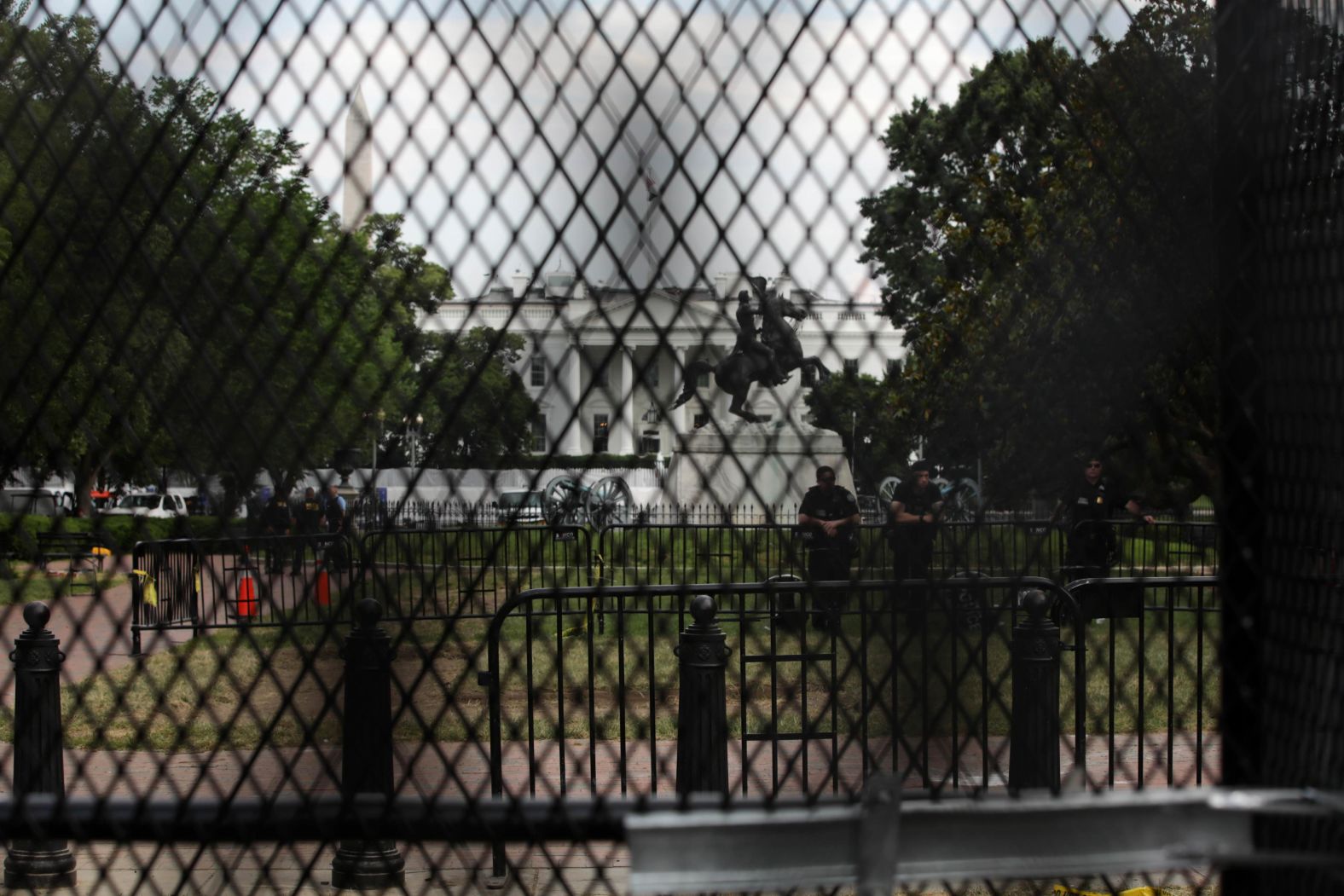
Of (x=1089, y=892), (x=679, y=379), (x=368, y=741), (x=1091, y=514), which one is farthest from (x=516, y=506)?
(x=1091, y=514)

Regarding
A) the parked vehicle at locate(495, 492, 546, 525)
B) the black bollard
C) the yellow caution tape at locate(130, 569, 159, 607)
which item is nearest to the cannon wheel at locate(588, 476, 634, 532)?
the parked vehicle at locate(495, 492, 546, 525)

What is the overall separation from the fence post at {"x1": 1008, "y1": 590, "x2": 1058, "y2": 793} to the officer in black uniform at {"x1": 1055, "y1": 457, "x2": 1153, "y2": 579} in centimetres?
26

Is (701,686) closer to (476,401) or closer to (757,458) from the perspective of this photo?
(757,458)

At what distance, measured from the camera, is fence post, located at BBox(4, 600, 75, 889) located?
17.3 ft

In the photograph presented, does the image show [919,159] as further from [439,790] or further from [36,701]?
[36,701]

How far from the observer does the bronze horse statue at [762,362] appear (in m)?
2.46

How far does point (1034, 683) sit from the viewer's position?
16.8 ft

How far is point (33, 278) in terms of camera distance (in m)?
2.65

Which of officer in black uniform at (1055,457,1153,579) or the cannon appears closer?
the cannon

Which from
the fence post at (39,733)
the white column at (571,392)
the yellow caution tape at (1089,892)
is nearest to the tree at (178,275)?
the white column at (571,392)

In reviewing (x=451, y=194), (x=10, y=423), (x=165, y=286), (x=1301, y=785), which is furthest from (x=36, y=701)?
(x=1301, y=785)

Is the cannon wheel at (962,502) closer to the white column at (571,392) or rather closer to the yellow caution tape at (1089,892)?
the white column at (571,392)

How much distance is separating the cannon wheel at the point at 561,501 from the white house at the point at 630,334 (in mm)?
239

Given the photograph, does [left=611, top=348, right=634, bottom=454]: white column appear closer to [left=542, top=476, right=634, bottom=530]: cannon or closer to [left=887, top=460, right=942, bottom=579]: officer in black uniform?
[left=542, top=476, right=634, bottom=530]: cannon
